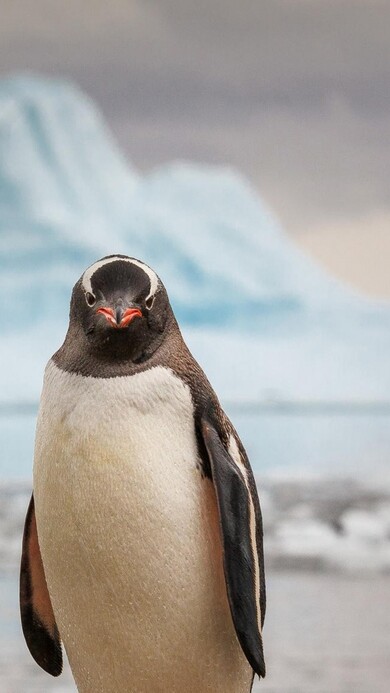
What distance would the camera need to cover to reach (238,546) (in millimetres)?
1021

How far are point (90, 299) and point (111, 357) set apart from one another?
61mm

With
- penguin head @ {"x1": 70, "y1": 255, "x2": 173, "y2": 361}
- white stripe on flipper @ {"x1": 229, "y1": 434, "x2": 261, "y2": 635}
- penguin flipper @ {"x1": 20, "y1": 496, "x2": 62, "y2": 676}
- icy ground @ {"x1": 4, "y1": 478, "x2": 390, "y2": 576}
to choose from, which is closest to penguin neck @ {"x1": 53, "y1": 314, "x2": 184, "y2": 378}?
penguin head @ {"x1": 70, "y1": 255, "x2": 173, "y2": 361}

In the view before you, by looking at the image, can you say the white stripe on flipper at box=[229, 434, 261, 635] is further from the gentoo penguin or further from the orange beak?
the orange beak

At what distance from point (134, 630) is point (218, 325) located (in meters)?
6.40

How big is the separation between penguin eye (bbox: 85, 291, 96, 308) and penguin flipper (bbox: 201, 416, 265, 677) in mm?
170

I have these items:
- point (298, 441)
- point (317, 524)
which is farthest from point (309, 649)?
point (298, 441)

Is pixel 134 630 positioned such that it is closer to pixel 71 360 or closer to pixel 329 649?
pixel 71 360

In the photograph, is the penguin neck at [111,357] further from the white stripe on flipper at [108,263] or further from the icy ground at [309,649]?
the icy ground at [309,649]

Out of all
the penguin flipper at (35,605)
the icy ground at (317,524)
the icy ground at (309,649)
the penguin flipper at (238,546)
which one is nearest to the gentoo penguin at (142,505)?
the penguin flipper at (238,546)

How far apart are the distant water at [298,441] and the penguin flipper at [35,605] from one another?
406 cm

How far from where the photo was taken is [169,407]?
1.05 meters

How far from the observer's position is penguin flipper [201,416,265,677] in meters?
1.01

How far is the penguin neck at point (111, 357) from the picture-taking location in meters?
1.03

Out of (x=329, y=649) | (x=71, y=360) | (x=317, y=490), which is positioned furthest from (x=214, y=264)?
(x=71, y=360)
